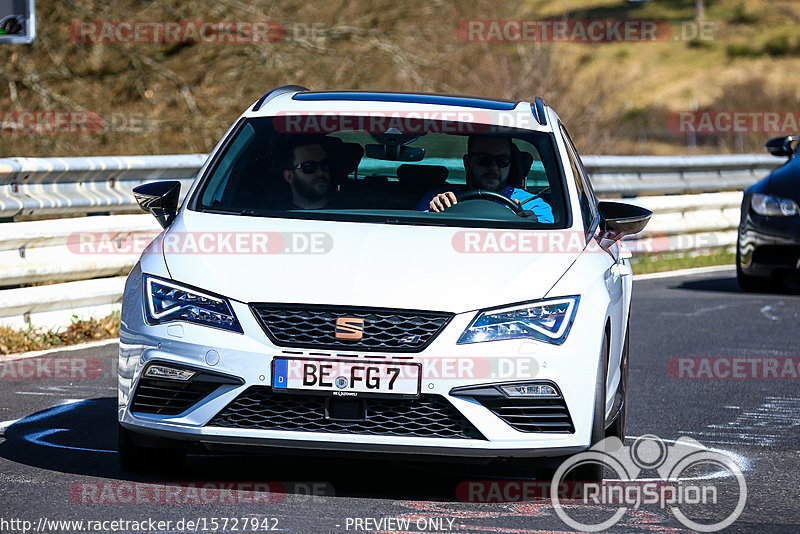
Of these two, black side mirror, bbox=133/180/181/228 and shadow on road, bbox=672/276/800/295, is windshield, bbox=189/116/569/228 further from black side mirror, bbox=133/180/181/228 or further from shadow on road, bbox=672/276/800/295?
shadow on road, bbox=672/276/800/295

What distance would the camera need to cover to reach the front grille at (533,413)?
541 cm

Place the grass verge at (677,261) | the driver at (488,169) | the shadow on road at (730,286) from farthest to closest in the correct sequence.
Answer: the grass verge at (677,261)
the shadow on road at (730,286)
the driver at (488,169)

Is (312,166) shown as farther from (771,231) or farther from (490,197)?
(771,231)

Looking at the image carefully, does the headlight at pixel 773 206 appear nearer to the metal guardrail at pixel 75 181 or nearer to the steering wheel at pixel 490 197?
the metal guardrail at pixel 75 181

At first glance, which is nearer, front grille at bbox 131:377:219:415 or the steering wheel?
front grille at bbox 131:377:219:415

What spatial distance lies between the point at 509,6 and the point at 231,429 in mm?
21580

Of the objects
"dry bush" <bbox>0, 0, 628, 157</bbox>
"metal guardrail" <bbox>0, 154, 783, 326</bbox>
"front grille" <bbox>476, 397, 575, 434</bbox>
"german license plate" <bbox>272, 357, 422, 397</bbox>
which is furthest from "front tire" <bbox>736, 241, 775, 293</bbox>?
"german license plate" <bbox>272, 357, 422, 397</bbox>

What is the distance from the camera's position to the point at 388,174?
6691 millimetres

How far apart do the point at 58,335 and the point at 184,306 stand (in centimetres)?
444

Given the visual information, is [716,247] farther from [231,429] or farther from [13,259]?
[231,429]

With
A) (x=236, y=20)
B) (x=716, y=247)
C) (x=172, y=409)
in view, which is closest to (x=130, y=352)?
(x=172, y=409)

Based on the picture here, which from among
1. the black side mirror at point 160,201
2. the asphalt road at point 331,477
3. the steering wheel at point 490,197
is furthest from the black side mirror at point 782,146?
the black side mirror at point 160,201

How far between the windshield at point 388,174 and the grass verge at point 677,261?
8759 mm

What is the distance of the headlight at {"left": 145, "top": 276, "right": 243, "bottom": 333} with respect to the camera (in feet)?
17.8
